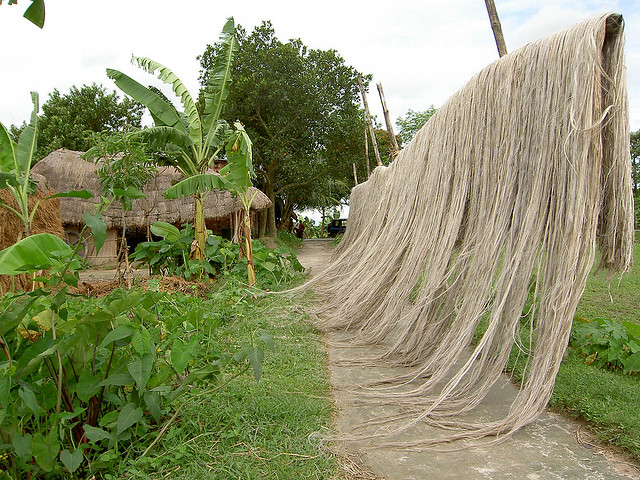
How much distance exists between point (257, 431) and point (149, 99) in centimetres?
617

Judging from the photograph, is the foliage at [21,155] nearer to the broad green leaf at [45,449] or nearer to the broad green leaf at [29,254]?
the broad green leaf at [29,254]

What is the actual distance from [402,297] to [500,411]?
128 cm

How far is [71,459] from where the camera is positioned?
1.78 metres

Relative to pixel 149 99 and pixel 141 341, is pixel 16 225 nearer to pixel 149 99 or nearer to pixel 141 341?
pixel 149 99

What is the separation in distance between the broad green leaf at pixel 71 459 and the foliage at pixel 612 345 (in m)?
3.30

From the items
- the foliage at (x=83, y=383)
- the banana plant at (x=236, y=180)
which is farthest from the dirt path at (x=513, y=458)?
the banana plant at (x=236, y=180)

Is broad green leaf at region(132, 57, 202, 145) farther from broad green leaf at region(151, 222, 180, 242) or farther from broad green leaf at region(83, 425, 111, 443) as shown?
broad green leaf at region(83, 425, 111, 443)

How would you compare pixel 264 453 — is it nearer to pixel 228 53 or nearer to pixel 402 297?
pixel 402 297

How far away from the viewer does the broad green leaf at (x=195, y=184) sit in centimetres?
664

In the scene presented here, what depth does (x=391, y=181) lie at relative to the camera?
5367mm

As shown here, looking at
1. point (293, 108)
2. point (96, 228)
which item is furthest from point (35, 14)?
point (293, 108)

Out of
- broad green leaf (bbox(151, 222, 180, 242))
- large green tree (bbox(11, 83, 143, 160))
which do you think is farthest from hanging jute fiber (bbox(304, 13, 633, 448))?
large green tree (bbox(11, 83, 143, 160))

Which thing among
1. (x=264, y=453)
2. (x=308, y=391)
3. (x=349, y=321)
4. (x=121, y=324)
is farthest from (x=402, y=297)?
(x=121, y=324)

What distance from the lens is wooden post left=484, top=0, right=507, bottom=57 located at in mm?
4859
